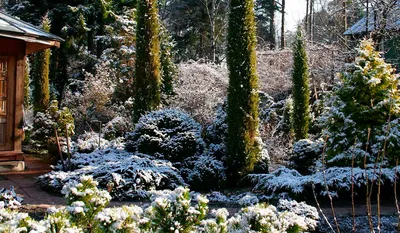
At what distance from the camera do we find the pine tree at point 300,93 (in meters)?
10.7

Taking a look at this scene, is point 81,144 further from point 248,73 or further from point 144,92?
point 248,73

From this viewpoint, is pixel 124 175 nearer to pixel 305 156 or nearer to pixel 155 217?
pixel 305 156

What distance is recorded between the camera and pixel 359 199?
6215mm

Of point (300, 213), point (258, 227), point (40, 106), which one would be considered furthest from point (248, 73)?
point (40, 106)

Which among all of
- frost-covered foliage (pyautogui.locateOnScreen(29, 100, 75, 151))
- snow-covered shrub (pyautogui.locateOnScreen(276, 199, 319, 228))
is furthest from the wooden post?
snow-covered shrub (pyautogui.locateOnScreen(276, 199, 319, 228))

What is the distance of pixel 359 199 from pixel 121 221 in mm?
5271

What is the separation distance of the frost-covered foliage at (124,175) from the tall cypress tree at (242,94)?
4.48 feet

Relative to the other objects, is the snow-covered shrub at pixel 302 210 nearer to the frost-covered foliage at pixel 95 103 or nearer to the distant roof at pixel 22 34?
the distant roof at pixel 22 34

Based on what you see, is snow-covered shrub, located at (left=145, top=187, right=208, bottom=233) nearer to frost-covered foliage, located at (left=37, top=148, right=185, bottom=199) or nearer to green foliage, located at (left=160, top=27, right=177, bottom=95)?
frost-covered foliage, located at (left=37, top=148, right=185, bottom=199)

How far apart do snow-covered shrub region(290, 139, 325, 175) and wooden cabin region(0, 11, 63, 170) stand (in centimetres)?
526

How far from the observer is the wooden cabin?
6966mm

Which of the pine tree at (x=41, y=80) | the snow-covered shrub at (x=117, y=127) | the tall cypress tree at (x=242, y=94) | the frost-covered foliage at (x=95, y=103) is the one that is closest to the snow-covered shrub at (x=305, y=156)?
the tall cypress tree at (x=242, y=94)

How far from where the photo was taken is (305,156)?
7984 mm

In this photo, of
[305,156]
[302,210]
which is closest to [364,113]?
[305,156]
